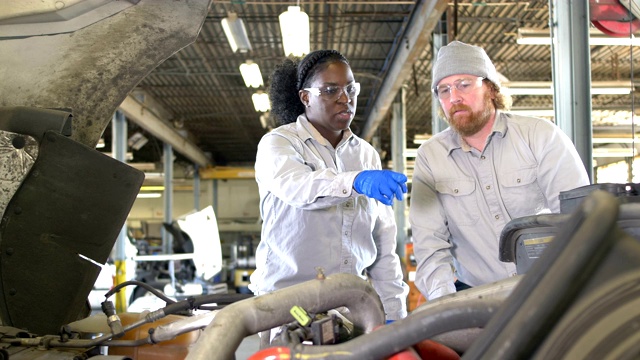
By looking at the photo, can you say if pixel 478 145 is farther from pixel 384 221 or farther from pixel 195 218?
pixel 195 218

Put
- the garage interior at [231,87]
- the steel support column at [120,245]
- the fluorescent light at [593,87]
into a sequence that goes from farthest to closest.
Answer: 1. the steel support column at [120,245]
2. the fluorescent light at [593,87]
3. the garage interior at [231,87]

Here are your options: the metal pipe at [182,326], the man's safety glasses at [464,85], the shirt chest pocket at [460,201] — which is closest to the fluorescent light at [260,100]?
the man's safety glasses at [464,85]

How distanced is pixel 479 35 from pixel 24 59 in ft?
29.8

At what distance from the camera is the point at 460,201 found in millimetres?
2219

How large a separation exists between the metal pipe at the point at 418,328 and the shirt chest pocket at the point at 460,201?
4.12 feet

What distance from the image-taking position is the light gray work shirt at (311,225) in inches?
81.4

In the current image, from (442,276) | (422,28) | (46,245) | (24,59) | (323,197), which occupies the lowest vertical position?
(442,276)

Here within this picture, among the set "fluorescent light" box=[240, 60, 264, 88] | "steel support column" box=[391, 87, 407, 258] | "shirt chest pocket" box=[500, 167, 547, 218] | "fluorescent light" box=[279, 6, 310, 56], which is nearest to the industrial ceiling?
"steel support column" box=[391, 87, 407, 258]

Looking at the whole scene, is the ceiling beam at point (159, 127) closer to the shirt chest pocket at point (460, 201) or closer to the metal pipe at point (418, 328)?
the shirt chest pocket at point (460, 201)

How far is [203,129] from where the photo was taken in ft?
59.7

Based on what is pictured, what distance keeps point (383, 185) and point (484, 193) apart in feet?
2.24

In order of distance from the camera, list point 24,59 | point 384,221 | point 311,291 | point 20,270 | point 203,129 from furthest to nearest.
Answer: point 203,129, point 384,221, point 24,59, point 20,270, point 311,291

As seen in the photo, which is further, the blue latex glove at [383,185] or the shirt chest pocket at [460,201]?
the shirt chest pocket at [460,201]

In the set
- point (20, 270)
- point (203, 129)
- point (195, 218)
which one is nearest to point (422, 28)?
point (195, 218)
